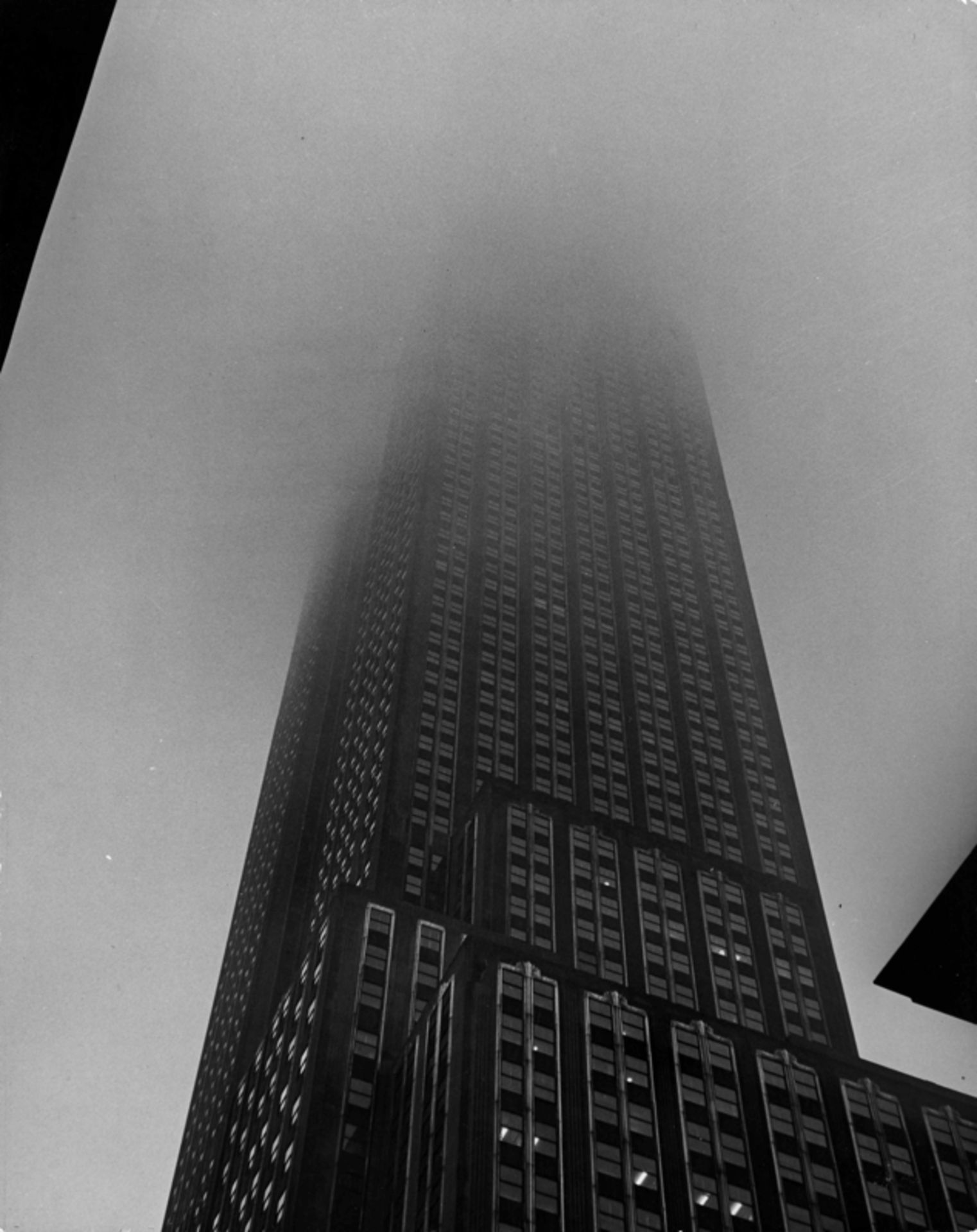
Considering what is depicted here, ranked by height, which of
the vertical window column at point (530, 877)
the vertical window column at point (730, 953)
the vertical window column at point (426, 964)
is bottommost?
the vertical window column at point (426, 964)

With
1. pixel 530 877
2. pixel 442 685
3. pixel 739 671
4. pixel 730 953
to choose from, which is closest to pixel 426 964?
pixel 530 877

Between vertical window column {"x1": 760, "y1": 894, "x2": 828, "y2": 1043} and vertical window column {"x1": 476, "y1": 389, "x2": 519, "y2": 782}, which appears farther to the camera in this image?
vertical window column {"x1": 476, "y1": 389, "x2": 519, "y2": 782}

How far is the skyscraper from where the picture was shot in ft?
233

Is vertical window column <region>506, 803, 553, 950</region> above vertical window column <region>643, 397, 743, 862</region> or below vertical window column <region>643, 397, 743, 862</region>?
below

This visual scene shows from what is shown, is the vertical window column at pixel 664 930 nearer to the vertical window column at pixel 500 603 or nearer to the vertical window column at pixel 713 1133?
the vertical window column at pixel 713 1133

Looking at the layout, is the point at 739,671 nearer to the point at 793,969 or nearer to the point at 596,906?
the point at 793,969

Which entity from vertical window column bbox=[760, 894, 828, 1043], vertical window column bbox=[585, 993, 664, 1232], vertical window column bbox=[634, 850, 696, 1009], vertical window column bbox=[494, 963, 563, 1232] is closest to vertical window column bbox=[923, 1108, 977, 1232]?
vertical window column bbox=[585, 993, 664, 1232]

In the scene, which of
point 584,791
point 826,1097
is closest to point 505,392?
point 584,791

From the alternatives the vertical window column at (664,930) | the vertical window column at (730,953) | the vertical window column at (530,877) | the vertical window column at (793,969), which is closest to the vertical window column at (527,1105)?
the vertical window column at (530,877)

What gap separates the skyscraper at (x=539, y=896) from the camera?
71062 millimetres

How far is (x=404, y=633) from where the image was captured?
13738 cm

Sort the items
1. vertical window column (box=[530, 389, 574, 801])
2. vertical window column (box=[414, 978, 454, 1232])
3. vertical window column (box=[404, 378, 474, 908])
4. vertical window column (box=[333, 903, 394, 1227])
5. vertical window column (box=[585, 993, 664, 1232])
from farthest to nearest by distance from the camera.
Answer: vertical window column (box=[530, 389, 574, 801])
vertical window column (box=[404, 378, 474, 908])
vertical window column (box=[333, 903, 394, 1227])
vertical window column (box=[585, 993, 664, 1232])
vertical window column (box=[414, 978, 454, 1232])

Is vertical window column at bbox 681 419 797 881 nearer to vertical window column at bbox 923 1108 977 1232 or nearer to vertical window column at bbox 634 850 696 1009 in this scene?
vertical window column at bbox 634 850 696 1009

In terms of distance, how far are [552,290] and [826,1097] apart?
142530 millimetres
